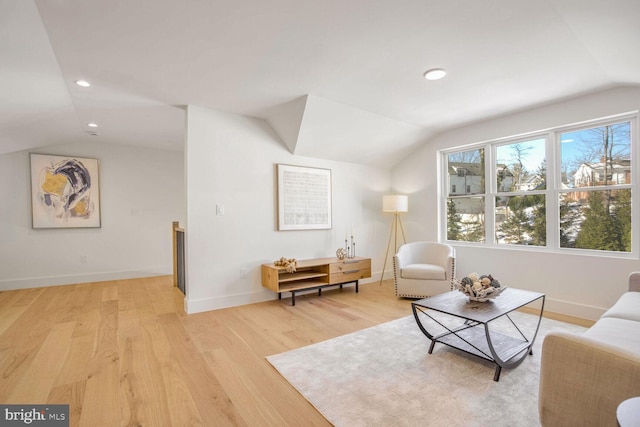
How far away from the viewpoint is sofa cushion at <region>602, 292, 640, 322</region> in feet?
6.40

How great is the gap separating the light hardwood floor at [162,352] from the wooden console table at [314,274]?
0.22 meters

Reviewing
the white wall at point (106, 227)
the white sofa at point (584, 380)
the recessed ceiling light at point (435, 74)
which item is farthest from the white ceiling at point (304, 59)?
the white sofa at point (584, 380)

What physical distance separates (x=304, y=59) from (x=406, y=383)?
2.54 metres

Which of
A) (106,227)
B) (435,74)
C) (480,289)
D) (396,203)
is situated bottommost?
(480,289)

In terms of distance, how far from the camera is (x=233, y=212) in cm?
377

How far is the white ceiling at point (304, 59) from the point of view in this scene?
1.90 metres

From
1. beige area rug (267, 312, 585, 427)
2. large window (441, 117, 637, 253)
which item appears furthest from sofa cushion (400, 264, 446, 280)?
beige area rug (267, 312, 585, 427)

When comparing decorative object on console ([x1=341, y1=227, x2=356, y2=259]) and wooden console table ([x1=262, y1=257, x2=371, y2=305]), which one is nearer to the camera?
wooden console table ([x1=262, y1=257, x2=371, y2=305])

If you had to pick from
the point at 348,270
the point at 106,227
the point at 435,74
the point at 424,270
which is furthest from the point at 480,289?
the point at 106,227

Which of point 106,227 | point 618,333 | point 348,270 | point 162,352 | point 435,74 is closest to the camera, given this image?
point 618,333

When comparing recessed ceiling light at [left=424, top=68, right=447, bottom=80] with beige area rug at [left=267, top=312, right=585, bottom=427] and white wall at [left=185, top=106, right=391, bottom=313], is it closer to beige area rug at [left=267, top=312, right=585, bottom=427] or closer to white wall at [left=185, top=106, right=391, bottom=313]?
white wall at [left=185, top=106, right=391, bottom=313]

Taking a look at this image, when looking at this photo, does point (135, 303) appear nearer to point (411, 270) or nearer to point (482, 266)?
point (411, 270)

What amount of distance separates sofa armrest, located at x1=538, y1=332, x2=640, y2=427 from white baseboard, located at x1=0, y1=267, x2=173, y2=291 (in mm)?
5893

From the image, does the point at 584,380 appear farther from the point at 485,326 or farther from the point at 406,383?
the point at 406,383
